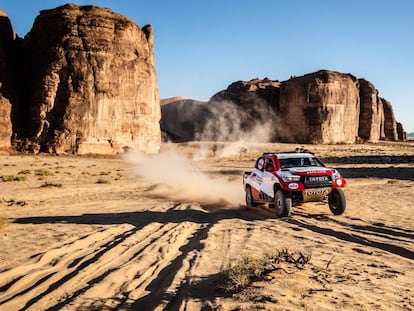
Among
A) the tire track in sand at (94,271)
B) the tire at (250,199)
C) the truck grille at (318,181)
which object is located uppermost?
the truck grille at (318,181)

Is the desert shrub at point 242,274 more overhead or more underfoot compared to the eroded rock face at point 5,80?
more underfoot

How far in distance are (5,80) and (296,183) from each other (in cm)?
4343

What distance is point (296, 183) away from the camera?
1101 cm

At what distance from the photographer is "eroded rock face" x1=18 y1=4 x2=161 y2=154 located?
1748 inches

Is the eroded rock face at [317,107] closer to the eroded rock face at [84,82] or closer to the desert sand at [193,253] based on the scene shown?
the eroded rock face at [84,82]

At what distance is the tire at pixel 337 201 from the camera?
11.4m

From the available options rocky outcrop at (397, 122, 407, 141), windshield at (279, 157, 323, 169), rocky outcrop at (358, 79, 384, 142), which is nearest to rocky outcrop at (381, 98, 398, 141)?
rocky outcrop at (397, 122, 407, 141)

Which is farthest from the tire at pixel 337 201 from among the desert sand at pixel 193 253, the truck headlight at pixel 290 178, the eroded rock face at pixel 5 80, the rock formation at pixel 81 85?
the eroded rock face at pixel 5 80

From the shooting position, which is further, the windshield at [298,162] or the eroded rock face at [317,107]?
the eroded rock face at [317,107]

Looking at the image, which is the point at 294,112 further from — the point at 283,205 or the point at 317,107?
the point at 283,205

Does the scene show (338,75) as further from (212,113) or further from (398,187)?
(398,187)

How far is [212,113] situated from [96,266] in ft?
293

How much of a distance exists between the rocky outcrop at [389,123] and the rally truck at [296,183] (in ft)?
350

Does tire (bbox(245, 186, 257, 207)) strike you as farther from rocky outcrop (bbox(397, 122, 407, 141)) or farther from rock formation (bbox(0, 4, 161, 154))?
rocky outcrop (bbox(397, 122, 407, 141))
